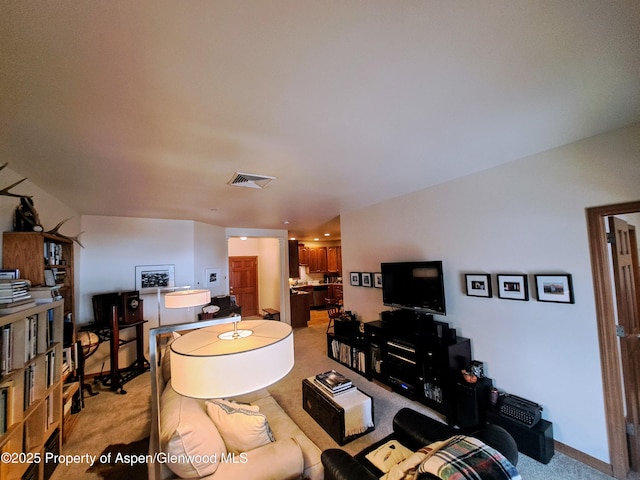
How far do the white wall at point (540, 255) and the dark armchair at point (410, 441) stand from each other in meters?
1.23

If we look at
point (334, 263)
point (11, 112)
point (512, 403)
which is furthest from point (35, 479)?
point (334, 263)

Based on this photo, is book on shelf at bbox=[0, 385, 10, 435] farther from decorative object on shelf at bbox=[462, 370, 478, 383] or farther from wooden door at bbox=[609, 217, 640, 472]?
wooden door at bbox=[609, 217, 640, 472]

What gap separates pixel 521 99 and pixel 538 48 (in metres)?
0.40

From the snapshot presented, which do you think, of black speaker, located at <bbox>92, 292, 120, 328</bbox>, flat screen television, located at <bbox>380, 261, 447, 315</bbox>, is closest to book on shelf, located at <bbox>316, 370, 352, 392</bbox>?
flat screen television, located at <bbox>380, 261, 447, 315</bbox>

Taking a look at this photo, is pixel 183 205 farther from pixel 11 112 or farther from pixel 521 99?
pixel 521 99

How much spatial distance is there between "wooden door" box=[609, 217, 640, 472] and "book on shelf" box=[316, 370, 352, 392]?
2142mm

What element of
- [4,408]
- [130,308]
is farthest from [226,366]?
[130,308]

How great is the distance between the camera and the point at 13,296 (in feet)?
5.58

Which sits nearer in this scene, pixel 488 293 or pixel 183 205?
pixel 488 293

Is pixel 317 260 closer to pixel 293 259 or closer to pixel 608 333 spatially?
pixel 293 259

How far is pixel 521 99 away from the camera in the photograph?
1.45 m

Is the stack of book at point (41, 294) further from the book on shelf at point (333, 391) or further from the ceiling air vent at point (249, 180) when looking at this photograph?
the book on shelf at point (333, 391)

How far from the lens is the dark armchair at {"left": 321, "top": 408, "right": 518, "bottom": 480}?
1.36 m

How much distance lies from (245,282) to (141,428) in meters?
5.18
